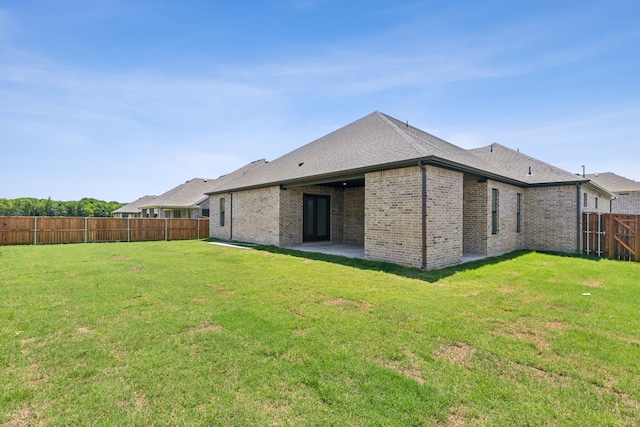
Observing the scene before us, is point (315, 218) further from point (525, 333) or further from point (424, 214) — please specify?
point (525, 333)

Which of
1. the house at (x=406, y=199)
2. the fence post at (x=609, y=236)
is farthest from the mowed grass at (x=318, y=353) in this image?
the fence post at (x=609, y=236)

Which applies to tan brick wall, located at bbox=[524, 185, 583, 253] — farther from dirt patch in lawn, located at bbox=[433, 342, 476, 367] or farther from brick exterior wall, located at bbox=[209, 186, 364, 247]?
dirt patch in lawn, located at bbox=[433, 342, 476, 367]

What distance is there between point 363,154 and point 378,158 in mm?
1296

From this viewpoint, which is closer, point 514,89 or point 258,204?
point 514,89

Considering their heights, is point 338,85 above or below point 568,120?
above

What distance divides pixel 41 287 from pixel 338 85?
11.0 metres

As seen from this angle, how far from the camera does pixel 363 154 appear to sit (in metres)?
10.8

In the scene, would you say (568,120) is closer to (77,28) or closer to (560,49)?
(560,49)

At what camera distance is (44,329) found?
13.0ft

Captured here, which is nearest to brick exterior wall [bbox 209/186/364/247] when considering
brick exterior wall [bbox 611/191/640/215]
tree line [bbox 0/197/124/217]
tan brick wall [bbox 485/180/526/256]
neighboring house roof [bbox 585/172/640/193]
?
tan brick wall [bbox 485/180/526/256]

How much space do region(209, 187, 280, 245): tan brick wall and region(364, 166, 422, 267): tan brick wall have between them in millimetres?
5372

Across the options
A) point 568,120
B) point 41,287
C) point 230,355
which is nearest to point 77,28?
point 41,287

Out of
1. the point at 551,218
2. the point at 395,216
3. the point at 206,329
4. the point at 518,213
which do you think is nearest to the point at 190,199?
the point at 395,216

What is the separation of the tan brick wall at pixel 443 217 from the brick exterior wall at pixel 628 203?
2971 cm
